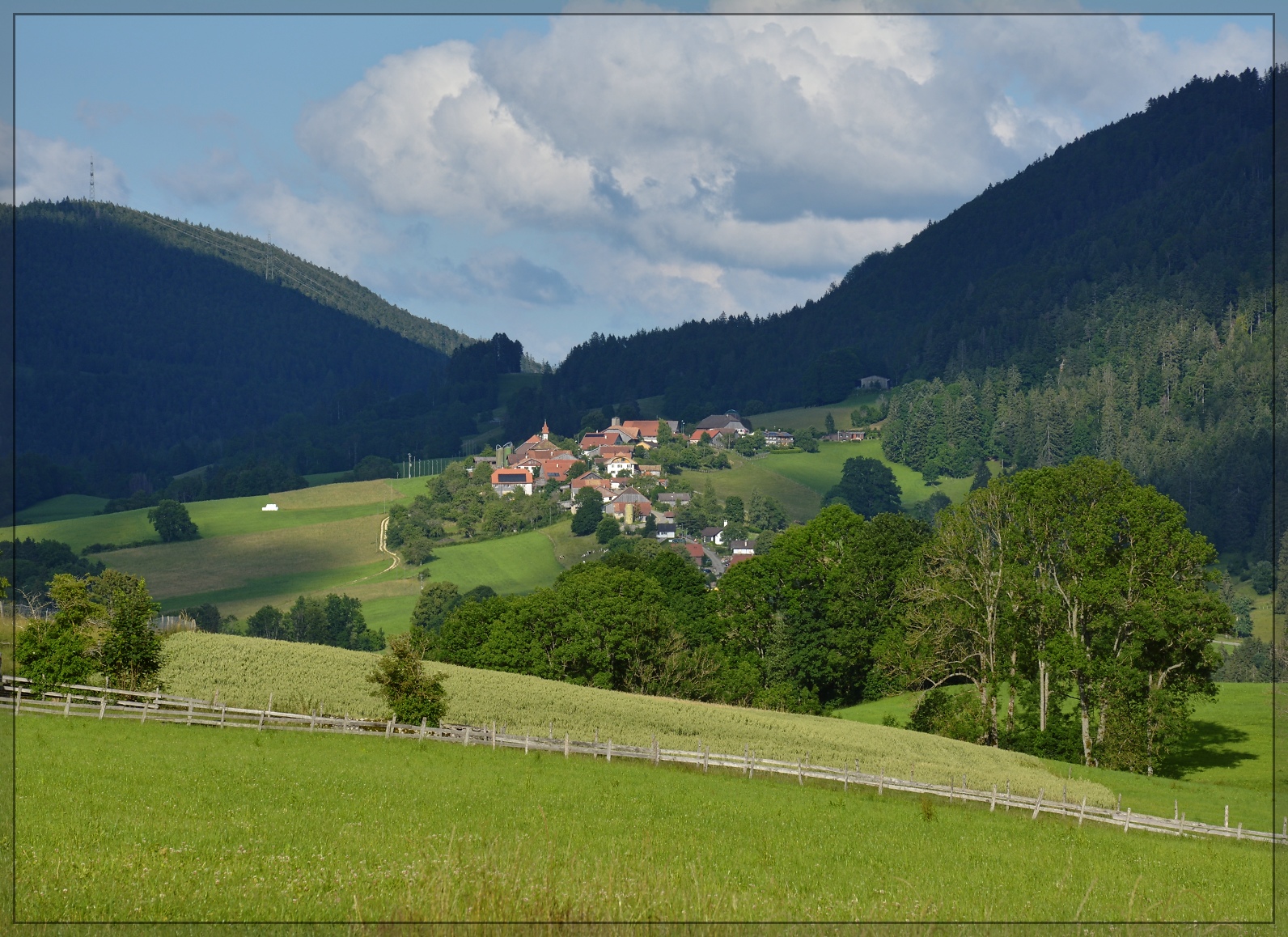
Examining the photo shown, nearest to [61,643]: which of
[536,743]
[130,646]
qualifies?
[130,646]

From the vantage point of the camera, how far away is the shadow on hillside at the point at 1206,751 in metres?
60.6

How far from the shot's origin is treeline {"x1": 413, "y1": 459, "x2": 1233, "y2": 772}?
61.2 meters

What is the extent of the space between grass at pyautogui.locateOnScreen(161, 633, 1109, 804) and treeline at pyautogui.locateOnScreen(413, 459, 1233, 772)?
25.1 ft

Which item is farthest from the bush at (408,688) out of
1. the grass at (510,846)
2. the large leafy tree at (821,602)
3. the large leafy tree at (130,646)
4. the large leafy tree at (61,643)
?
the large leafy tree at (821,602)

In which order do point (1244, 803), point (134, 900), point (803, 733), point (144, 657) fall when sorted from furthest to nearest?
1. point (803, 733)
2. point (1244, 803)
3. point (144, 657)
4. point (134, 900)

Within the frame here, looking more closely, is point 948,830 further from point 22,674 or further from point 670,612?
point 670,612

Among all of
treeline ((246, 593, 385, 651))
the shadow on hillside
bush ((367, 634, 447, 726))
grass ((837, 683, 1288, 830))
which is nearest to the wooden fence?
bush ((367, 634, 447, 726))

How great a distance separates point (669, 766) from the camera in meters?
40.8

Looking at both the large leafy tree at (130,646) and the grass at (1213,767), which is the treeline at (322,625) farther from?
the large leafy tree at (130,646)

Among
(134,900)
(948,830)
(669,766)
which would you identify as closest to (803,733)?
(669,766)

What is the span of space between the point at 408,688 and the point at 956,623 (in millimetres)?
34048

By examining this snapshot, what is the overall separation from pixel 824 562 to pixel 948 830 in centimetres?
5579

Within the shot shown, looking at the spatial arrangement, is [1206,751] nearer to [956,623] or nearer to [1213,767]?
[1213,767]

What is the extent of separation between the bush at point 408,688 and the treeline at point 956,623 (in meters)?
29.7
